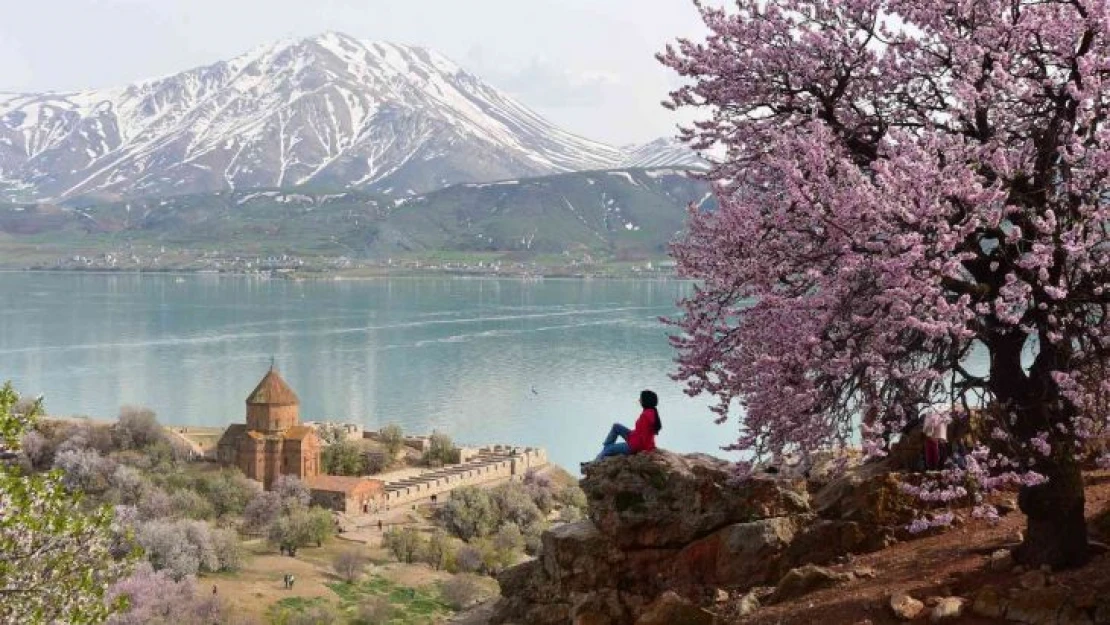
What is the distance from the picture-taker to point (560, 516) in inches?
1735

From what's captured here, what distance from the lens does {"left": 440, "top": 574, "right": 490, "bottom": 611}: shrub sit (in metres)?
29.5

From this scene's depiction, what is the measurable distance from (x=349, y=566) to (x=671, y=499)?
932 inches

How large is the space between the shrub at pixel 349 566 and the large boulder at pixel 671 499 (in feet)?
75.1

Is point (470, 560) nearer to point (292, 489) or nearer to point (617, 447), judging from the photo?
point (292, 489)

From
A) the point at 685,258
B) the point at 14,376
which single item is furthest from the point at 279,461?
the point at 14,376

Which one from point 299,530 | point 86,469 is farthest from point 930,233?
point 86,469

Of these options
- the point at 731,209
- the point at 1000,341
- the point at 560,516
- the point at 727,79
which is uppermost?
the point at 727,79

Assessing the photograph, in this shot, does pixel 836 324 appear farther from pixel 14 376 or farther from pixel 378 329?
pixel 378 329

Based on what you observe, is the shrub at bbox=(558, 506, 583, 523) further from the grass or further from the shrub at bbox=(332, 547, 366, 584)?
the grass

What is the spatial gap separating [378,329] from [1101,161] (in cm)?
12193

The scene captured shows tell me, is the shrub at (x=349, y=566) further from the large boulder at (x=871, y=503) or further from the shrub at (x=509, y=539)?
the large boulder at (x=871, y=503)

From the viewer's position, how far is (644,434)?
11.4 meters

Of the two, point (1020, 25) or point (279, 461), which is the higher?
point (1020, 25)

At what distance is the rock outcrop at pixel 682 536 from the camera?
33.9 ft
